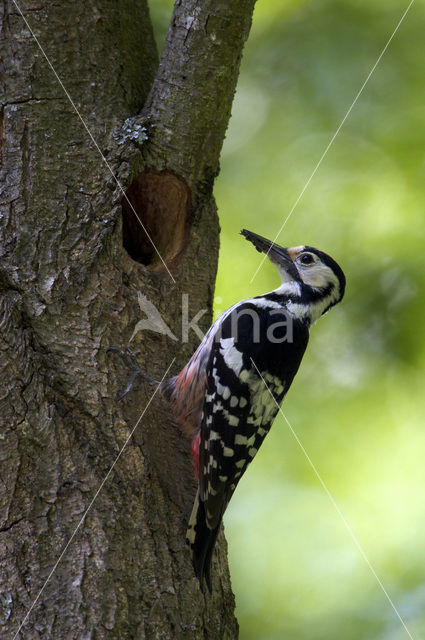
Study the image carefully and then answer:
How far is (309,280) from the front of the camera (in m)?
3.60

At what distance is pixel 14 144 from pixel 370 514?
9.27 ft

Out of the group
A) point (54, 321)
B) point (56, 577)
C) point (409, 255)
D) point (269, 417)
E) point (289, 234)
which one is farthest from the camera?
point (289, 234)

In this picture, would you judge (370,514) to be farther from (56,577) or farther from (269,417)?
(56,577)

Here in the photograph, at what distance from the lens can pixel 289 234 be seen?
421 cm

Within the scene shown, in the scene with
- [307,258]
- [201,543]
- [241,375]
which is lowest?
[201,543]

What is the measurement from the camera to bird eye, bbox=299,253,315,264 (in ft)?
11.7

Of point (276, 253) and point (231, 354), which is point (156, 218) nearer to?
point (231, 354)

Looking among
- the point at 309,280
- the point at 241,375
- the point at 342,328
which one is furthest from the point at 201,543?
the point at 342,328

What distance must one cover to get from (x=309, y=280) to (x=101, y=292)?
4.51 ft

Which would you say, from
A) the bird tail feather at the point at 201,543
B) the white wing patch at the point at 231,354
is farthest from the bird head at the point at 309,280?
the bird tail feather at the point at 201,543

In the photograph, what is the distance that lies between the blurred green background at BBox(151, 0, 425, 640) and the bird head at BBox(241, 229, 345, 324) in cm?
48

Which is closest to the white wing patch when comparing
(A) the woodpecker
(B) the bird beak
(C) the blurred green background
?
(A) the woodpecker

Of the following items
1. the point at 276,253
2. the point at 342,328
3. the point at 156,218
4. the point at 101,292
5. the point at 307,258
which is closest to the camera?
the point at 101,292

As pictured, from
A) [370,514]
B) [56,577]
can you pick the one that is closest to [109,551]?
[56,577]
